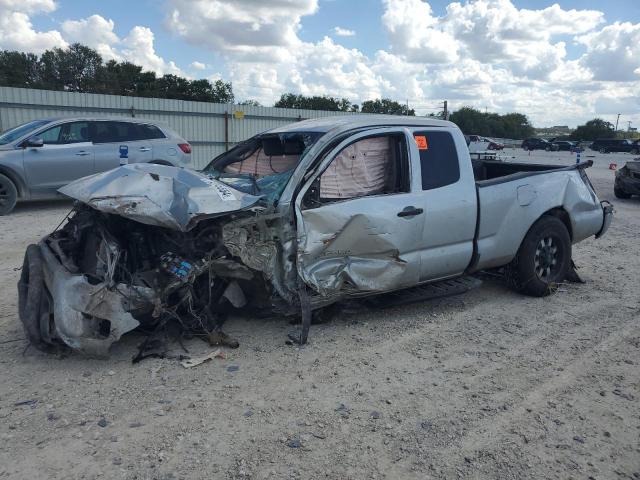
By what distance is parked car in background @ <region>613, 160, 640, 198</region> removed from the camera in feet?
49.2

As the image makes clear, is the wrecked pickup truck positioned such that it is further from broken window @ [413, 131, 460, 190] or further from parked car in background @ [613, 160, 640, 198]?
parked car in background @ [613, 160, 640, 198]

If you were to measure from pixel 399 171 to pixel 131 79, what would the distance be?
142 ft

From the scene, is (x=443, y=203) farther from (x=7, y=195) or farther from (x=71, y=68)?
(x=71, y=68)

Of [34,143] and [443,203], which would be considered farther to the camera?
[34,143]

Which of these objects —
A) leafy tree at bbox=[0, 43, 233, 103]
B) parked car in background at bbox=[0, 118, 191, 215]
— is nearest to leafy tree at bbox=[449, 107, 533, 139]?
leafy tree at bbox=[0, 43, 233, 103]

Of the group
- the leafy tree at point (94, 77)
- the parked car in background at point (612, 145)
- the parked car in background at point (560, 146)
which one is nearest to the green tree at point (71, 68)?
the leafy tree at point (94, 77)

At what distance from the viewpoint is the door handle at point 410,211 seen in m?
4.77

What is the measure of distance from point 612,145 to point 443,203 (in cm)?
5733

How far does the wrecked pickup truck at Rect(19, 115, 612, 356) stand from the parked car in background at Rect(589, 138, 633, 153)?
55.3 metres

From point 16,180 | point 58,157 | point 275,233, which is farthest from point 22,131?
point 275,233

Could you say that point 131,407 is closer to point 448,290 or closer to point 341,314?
point 341,314

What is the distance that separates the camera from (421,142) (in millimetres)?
5109

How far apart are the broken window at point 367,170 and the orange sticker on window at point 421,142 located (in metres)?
0.16

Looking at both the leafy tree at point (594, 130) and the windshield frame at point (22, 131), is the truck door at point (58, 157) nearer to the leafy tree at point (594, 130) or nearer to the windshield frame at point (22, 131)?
the windshield frame at point (22, 131)
